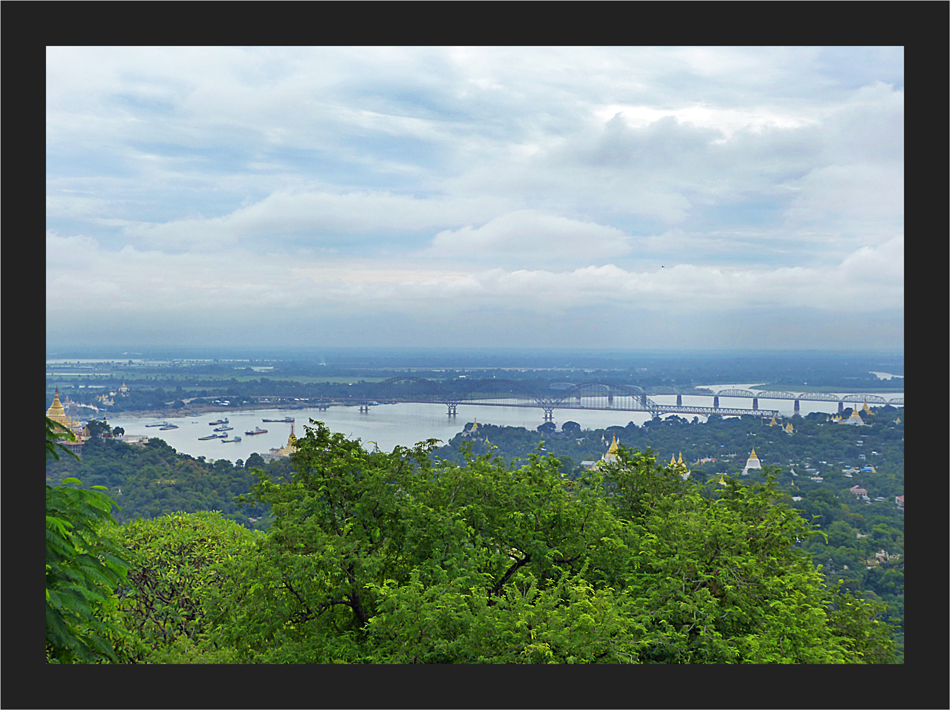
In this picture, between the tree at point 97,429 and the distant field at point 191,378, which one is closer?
the tree at point 97,429

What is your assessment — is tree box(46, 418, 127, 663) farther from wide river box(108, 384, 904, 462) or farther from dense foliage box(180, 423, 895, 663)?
wide river box(108, 384, 904, 462)

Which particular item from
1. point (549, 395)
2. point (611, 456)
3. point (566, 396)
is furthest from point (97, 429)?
point (566, 396)

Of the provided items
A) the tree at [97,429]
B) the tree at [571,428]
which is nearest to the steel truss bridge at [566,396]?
the tree at [571,428]

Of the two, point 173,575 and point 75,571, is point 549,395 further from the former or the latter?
point 75,571

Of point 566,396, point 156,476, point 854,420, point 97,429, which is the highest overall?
point 566,396

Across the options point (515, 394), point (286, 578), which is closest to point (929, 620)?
point (286, 578)

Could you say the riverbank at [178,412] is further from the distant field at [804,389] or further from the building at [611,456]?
the distant field at [804,389]

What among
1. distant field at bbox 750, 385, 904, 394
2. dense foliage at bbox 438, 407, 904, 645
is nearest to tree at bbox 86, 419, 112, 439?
dense foliage at bbox 438, 407, 904, 645
